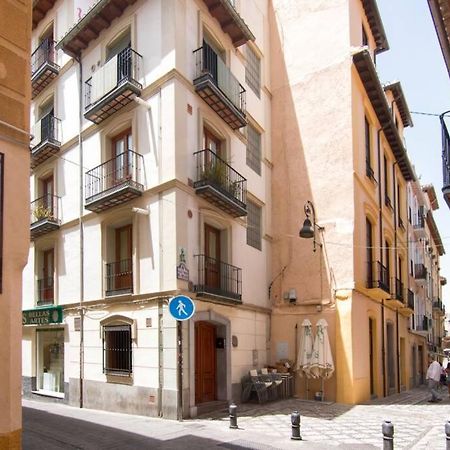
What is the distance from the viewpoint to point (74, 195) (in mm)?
16656

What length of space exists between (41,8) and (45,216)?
7.49 m

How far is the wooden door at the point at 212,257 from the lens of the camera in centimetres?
1483

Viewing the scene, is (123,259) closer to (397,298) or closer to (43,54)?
(43,54)

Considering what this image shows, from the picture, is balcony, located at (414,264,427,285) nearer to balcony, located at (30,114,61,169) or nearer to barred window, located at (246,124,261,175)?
barred window, located at (246,124,261,175)

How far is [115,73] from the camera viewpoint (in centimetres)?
1495

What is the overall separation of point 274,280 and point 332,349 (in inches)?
122

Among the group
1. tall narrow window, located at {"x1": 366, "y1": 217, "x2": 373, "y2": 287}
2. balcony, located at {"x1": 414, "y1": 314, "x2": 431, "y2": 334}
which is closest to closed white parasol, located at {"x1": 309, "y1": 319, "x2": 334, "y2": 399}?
tall narrow window, located at {"x1": 366, "y1": 217, "x2": 373, "y2": 287}

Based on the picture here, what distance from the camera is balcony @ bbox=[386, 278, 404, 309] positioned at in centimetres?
2068

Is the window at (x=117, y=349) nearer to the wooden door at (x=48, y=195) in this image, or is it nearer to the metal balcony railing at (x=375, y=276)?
the wooden door at (x=48, y=195)

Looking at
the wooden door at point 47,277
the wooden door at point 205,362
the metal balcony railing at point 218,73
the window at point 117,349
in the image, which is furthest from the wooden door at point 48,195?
the metal balcony railing at point 218,73

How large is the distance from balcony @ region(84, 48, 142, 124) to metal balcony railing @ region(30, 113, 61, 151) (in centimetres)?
250

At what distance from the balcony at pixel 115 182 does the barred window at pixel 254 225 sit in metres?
4.32

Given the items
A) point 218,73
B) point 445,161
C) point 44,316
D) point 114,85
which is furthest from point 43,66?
point 445,161

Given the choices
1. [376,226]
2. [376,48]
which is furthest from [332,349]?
[376,48]
